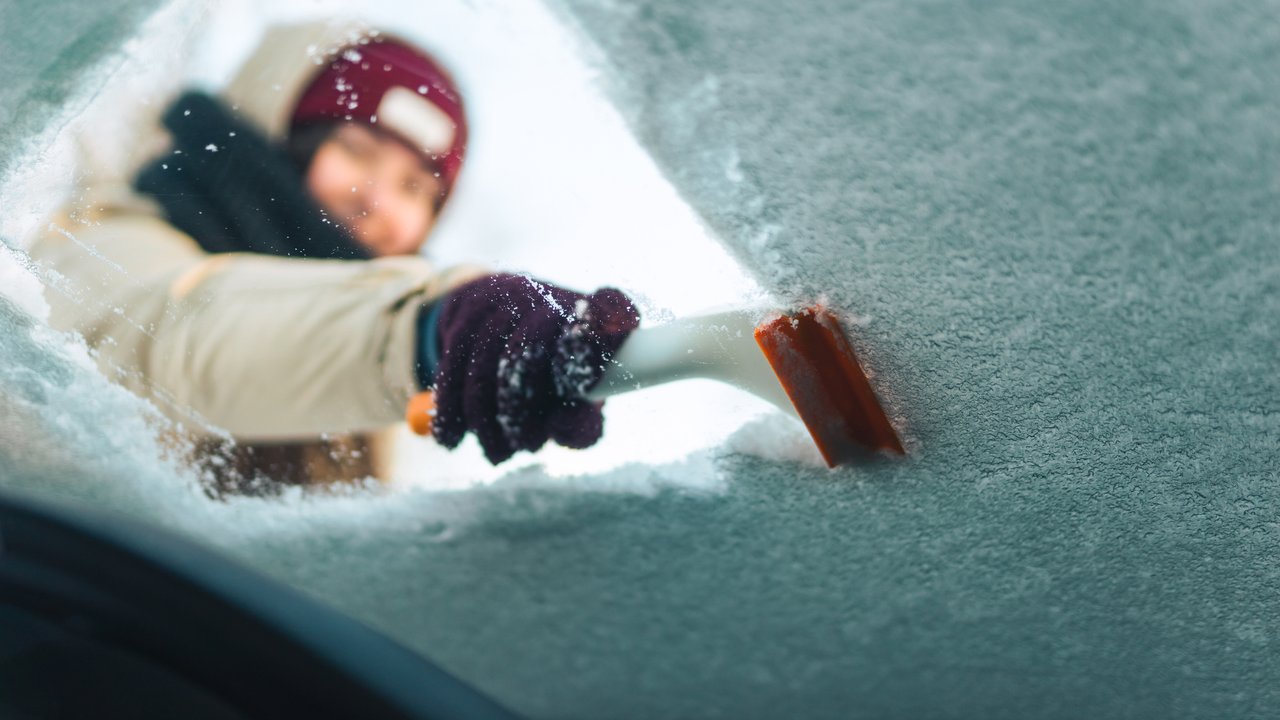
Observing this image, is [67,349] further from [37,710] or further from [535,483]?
[535,483]

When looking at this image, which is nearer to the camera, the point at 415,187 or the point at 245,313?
the point at 415,187

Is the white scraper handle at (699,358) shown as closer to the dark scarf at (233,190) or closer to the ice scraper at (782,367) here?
the ice scraper at (782,367)

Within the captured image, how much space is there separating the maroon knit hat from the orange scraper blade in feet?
0.83

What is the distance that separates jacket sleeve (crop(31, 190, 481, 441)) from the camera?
0.65 m

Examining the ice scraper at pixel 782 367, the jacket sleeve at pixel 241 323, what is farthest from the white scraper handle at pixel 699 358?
the jacket sleeve at pixel 241 323

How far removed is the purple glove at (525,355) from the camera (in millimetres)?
620

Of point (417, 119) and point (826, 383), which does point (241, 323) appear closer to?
point (417, 119)

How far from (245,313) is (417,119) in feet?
0.89

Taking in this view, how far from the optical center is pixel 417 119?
0.54 metres

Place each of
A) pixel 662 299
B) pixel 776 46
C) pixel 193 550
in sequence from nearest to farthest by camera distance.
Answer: pixel 776 46
pixel 662 299
pixel 193 550

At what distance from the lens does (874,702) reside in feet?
3.39

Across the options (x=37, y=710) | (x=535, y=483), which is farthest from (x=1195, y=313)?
(x=37, y=710)

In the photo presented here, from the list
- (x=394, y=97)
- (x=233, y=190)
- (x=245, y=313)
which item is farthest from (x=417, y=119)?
(x=245, y=313)

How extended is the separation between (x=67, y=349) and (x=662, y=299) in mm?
582
